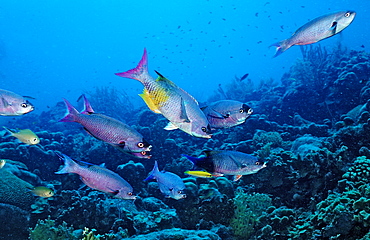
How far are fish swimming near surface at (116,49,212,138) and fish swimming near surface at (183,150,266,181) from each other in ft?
2.65

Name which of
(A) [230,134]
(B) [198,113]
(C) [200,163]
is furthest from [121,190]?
(A) [230,134]

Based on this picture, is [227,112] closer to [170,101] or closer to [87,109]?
[170,101]

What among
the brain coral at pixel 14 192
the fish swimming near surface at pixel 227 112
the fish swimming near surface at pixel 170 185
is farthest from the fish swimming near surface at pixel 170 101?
the brain coral at pixel 14 192

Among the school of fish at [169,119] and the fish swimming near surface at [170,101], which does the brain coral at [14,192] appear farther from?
the fish swimming near surface at [170,101]

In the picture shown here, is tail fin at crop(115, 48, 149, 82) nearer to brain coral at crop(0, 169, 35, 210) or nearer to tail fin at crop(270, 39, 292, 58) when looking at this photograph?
tail fin at crop(270, 39, 292, 58)

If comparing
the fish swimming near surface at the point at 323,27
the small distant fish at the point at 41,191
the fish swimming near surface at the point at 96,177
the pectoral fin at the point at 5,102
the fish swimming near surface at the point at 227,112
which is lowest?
the fish swimming near surface at the point at 96,177

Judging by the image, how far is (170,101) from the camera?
Answer: 6.84 ft

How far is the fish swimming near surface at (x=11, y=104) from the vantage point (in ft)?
10.1

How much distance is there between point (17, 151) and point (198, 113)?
823 cm

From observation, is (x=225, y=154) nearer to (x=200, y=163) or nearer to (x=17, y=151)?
(x=200, y=163)

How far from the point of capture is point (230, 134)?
10250mm

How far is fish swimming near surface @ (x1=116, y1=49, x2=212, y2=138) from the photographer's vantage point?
2082mm

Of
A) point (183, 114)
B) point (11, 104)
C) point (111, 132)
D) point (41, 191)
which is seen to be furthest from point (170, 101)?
point (41, 191)

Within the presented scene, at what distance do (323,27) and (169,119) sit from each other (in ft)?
7.19
